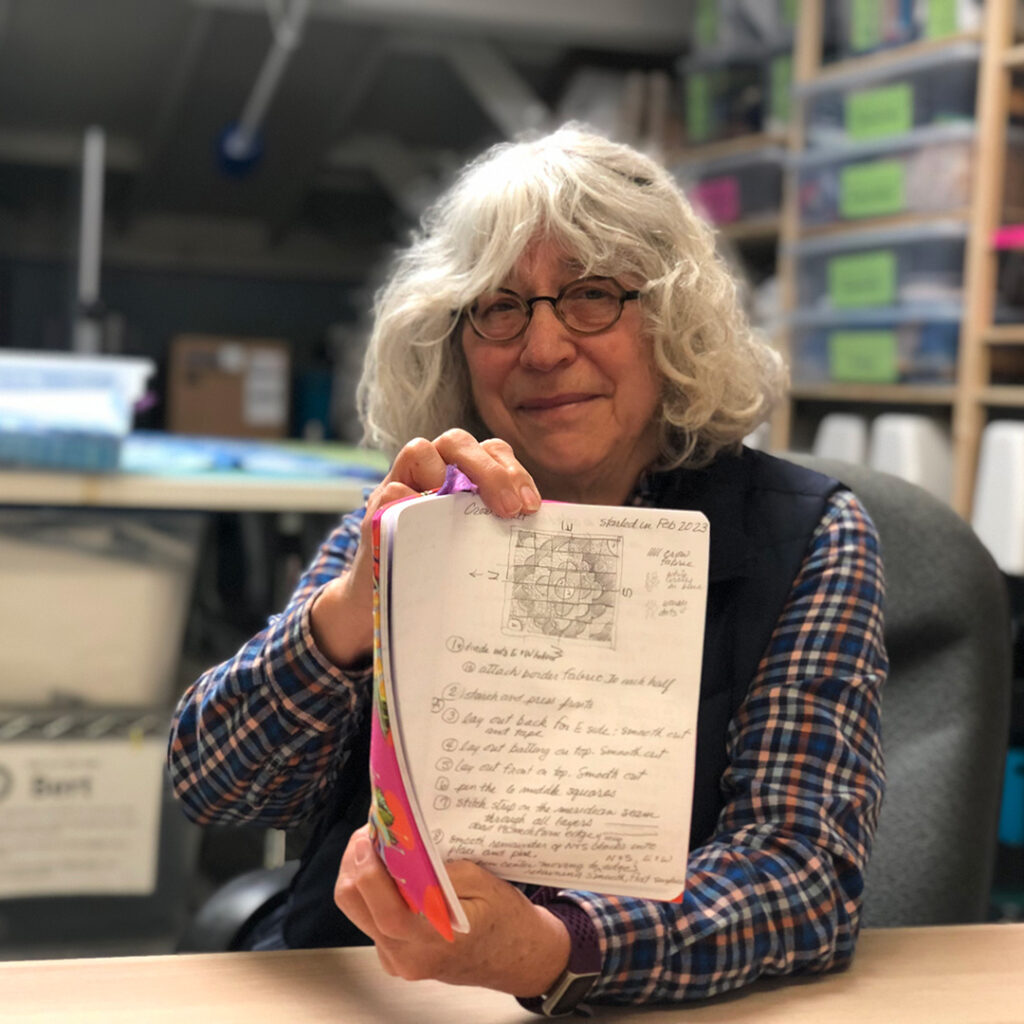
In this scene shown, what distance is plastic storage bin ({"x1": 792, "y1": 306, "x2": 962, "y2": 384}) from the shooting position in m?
2.63

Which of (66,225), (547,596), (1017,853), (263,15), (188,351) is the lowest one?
(1017,853)

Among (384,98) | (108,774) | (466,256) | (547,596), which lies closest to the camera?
(547,596)

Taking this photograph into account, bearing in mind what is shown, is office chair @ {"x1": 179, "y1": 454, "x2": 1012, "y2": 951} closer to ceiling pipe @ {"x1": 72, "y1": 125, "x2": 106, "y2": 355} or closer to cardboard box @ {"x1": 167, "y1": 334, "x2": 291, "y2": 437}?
ceiling pipe @ {"x1": 72, "y1": 125, "x2": 106, "y2": 355}

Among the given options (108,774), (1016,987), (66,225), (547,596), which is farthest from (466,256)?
(66,225)

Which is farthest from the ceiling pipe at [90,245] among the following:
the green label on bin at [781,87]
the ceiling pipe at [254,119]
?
the green label on bin at [781,87]

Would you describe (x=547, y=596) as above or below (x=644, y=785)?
above

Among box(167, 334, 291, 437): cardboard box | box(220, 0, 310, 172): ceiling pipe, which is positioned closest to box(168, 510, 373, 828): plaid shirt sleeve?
box(220, 0, 310, 172): ceiling pipe

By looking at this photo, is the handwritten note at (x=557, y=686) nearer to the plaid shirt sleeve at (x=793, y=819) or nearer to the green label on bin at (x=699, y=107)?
the plaid shirt sleeve at (x=793, y=819)

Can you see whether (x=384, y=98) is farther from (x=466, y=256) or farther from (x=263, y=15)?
(x=466, y=256)

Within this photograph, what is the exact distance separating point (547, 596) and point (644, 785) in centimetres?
13

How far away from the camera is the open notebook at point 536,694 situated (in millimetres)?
688

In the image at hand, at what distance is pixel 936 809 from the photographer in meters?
1.15

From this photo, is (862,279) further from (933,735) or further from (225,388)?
(225,388)

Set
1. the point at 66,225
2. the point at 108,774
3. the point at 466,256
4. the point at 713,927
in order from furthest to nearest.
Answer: the point at 66,225 < the point at 108,774 < the point at 466,256 < the point at 713,927
